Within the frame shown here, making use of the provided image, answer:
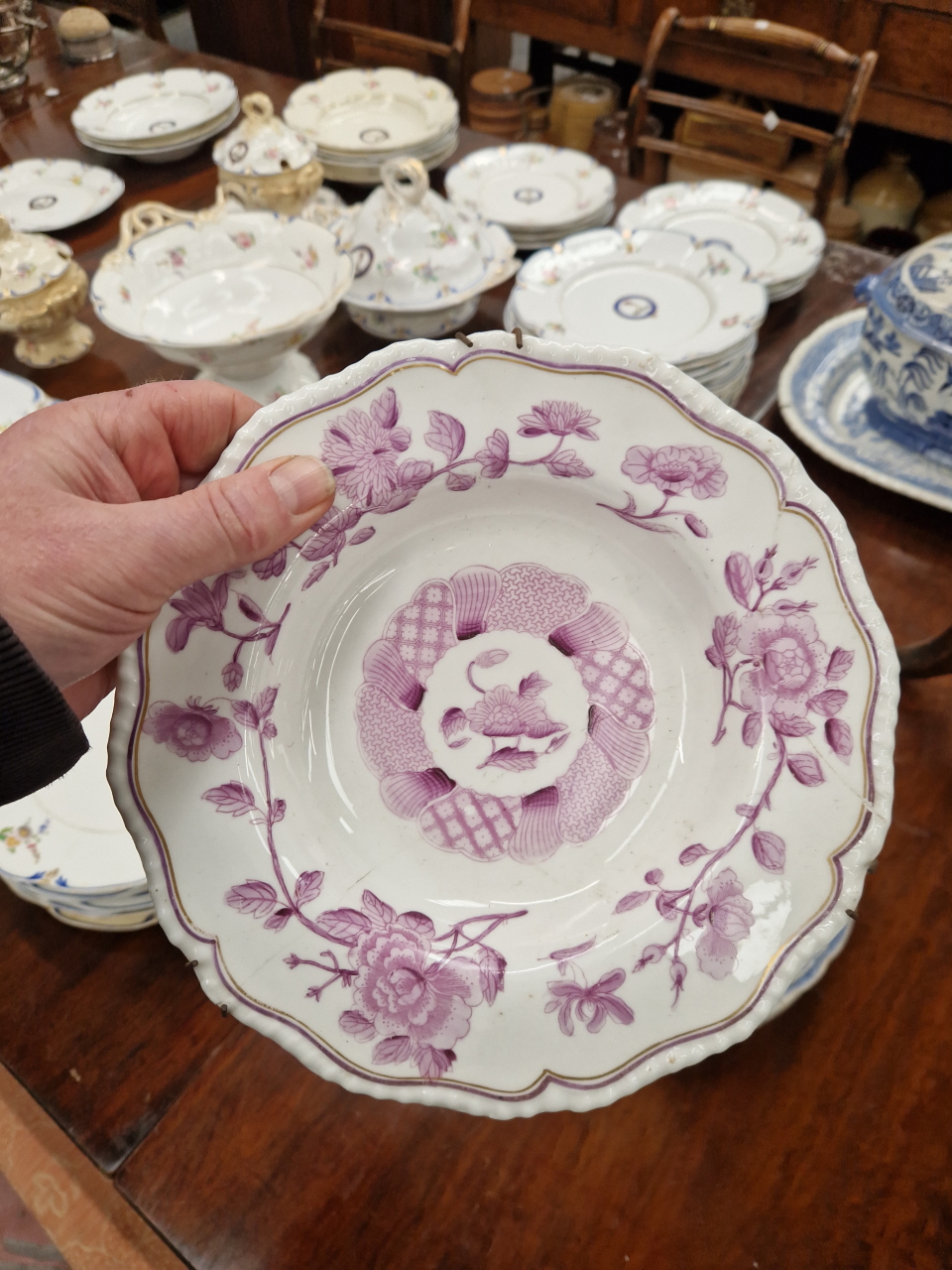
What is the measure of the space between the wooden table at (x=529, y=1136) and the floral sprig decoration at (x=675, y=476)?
Answer: 0.31 m

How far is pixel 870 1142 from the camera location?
47cm

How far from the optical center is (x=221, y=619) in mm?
454

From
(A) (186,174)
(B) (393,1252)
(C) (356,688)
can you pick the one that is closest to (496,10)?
(A) (186,174)

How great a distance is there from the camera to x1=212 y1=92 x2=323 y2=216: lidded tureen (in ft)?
3.20

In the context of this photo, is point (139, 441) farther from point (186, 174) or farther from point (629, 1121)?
point (186, 174)

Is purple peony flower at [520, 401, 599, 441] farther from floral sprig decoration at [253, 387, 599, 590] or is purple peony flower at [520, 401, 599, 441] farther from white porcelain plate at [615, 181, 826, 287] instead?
white porcelain plate at [615, 181, 826, 287]

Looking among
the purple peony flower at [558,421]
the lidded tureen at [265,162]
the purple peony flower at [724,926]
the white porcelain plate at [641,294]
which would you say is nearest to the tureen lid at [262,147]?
the lidded tureen at [265,162]

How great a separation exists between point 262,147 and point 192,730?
854 millimetres

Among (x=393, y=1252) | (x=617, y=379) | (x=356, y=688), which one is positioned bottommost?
(x=393, y=1252)

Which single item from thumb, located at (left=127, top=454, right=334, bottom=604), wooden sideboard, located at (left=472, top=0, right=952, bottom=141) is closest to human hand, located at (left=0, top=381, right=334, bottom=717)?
thumb, located at (left=127, top=454, right=334, bottom=604)

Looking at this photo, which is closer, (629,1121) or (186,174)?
(629,1121)

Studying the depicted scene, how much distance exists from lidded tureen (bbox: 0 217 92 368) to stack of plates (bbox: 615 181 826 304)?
666mm

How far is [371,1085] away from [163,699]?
0.22 m

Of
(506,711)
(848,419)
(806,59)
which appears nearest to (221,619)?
(506,711)
